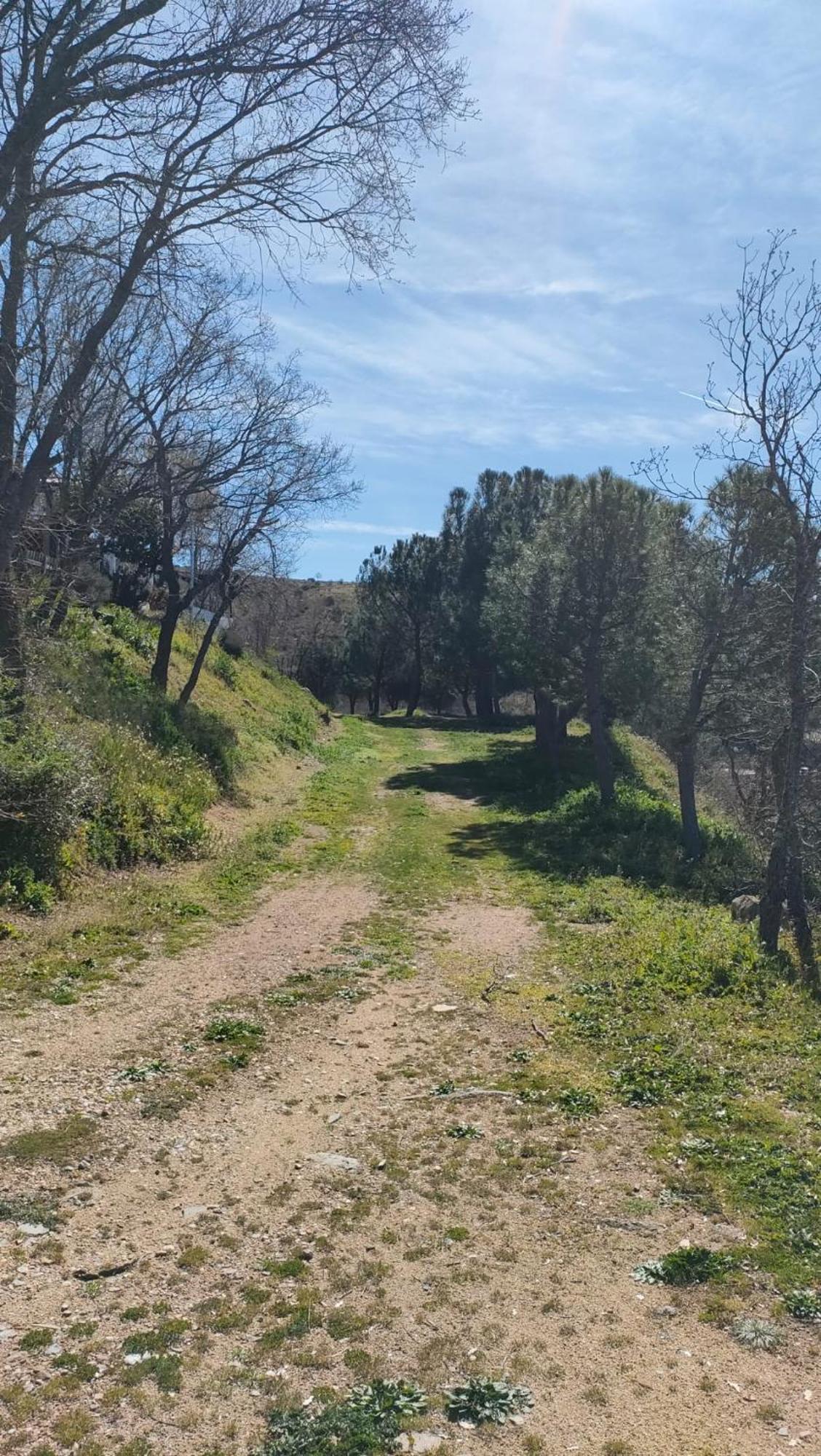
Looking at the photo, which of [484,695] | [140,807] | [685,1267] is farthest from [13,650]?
[484,695]

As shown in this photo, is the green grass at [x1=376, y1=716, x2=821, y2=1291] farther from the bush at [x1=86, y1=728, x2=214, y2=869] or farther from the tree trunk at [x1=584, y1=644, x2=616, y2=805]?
the bush at [x1=86, y1=728, x2=214, y2=869]

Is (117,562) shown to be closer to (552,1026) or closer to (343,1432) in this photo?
(552,1026)

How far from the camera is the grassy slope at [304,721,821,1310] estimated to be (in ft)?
18.4

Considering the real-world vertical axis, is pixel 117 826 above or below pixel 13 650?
below

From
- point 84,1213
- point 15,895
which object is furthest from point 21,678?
point 84,1213

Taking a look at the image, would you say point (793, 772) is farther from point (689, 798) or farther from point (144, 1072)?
point (144, 1072)

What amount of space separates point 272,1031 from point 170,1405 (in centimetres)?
429

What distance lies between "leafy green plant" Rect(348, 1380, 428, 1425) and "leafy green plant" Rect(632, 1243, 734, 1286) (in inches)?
54.6

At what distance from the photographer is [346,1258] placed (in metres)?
4.75

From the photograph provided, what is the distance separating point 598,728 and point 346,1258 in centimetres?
1750

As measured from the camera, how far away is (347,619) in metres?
62.5

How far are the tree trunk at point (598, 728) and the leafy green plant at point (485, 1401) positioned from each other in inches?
683

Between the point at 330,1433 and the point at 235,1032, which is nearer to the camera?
the point at 330,1433

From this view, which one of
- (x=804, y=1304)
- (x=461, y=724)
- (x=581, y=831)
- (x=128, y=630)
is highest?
(x=128, y=630)
